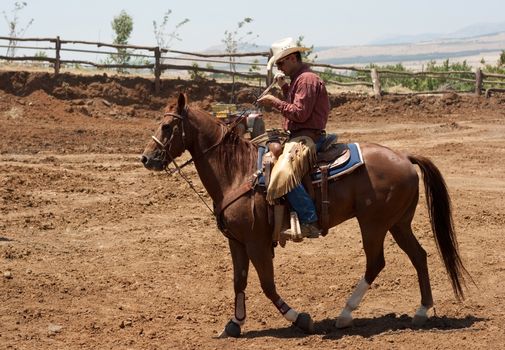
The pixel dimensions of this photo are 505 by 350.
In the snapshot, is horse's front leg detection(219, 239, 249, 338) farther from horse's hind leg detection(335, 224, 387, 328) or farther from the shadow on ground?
horse's hind leg detection(335, 224, 387, 328)

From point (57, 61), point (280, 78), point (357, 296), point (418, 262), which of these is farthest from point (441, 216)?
point (57, 61)

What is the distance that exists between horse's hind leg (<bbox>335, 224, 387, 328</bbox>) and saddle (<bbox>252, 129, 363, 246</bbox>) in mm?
373

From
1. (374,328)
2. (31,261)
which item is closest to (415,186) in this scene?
(374,328)

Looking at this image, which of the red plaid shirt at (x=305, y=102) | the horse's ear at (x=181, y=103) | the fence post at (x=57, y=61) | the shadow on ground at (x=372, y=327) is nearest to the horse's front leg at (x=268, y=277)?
the shadow on ground at (x=372, y=327)

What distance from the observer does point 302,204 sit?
721 centimetres

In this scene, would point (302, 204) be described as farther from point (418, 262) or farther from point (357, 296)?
point (418, 262)

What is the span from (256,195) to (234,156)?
440 millimetres

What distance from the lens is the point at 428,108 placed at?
2653cm

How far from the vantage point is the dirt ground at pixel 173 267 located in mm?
7340

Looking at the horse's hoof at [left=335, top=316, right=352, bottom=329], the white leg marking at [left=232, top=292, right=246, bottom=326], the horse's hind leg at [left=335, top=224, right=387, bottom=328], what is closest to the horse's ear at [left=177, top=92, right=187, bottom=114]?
the white leg marking at [left=232, top=292, right=246, bottom=326]

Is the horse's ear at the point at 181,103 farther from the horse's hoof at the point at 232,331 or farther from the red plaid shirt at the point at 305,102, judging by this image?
the horse's hoof at the point at 232,331

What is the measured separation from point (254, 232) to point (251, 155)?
0.73 meters

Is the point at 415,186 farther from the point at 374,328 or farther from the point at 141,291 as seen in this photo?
the point at 141,291

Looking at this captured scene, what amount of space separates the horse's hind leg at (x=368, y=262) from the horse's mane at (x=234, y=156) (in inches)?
42.7
